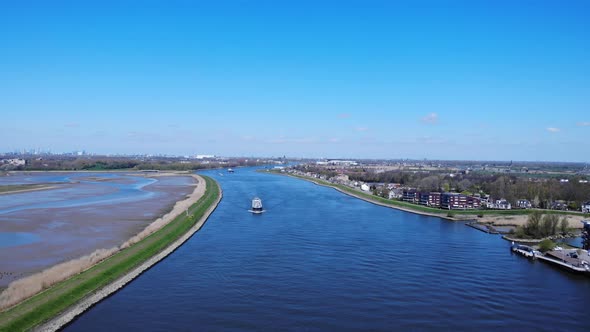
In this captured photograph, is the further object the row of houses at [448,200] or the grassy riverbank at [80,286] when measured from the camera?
the row of houses at [448,200]

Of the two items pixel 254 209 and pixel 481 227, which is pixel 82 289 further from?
pixel 481 227

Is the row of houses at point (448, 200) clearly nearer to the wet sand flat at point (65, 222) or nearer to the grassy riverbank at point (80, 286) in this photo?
the wet sand flat at point (65, 222)

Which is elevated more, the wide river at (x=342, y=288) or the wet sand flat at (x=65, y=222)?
the wet sand flat at (x=65, y=222)

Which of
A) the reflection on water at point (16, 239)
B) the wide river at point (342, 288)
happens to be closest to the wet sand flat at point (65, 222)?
the reflection on water at point (16, 239)

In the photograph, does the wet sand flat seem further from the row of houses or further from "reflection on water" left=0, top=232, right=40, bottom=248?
the row of houses

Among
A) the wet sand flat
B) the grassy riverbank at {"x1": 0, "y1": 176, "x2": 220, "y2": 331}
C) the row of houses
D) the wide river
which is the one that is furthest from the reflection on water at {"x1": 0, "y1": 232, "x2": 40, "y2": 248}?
the row of houses

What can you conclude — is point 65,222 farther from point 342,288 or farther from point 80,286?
point 342,288

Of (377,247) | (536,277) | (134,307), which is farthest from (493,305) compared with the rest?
(134,307)
